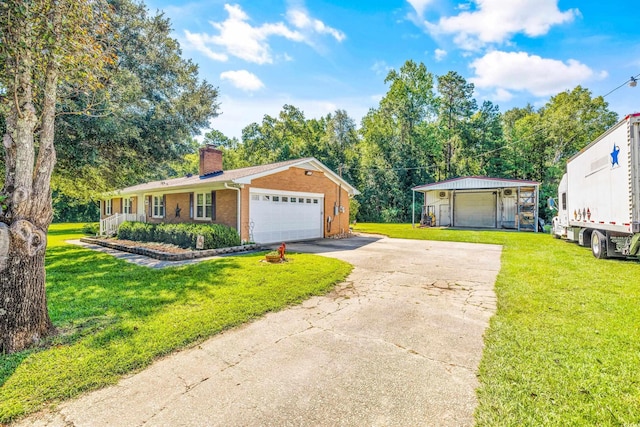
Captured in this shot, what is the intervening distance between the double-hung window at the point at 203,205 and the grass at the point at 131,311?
483 centimetres

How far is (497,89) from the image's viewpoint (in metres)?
31.8

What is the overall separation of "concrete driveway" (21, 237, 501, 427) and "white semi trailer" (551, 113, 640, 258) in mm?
5077

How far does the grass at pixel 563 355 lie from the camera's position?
2410 millimetres

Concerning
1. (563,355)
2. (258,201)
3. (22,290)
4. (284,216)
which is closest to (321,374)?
(563,355)

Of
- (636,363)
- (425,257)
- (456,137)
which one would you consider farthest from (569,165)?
(456,137)

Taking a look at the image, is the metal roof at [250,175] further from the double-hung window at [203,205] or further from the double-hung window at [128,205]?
the double-hung window at [128,205]

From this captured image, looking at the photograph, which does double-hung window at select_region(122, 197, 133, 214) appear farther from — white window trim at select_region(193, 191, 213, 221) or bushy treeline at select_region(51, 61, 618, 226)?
bushy treeline at select_region(51, 61, 618, 226)

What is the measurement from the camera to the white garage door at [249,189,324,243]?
516 inches

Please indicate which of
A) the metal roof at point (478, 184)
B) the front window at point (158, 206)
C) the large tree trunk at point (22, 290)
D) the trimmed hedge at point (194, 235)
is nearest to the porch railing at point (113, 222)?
the front window at point (158, 206)

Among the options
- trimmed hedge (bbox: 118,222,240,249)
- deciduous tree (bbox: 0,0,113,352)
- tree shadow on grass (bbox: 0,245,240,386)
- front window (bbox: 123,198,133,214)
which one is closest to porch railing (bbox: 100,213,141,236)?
front window (bbox: 123,198,133,214)

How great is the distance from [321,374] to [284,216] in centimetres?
1152

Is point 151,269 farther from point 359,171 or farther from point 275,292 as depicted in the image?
point 359,171

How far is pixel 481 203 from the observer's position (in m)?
24.2

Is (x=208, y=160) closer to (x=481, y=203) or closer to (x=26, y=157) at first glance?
(x=26, y=157)
